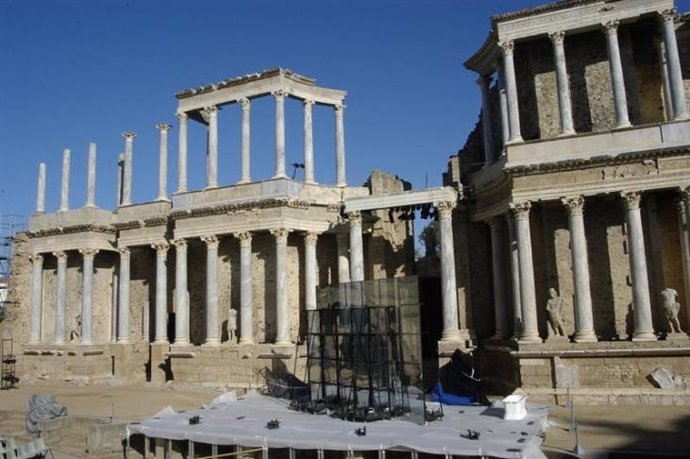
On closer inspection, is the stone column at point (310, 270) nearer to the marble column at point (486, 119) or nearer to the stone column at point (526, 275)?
the marble column at point (486, 119)

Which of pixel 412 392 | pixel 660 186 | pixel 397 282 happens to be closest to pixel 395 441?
pixel 412 392

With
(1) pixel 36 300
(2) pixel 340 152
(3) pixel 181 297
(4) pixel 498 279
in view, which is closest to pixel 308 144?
(2) pixel 340 152

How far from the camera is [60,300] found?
33.1m

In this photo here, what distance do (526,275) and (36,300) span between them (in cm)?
2638

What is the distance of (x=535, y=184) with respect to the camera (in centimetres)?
2177

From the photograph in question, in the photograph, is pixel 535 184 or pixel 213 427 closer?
pixel 213 427

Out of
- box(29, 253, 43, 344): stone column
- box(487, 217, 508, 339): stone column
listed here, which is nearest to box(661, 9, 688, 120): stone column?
box(487, 217, 508, 339): stone column

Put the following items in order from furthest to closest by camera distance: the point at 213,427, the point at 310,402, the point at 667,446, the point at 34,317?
the point at 34,317
the point at 310,402
the point at 213,427
the point at 667,446

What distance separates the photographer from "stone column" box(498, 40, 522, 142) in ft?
74.4

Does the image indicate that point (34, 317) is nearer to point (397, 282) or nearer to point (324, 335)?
point (324, 335)

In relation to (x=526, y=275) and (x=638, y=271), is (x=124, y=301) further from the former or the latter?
(x=638, y=271)

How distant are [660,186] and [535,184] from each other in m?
3.89

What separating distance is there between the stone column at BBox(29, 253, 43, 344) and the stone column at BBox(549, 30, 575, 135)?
91.7ft

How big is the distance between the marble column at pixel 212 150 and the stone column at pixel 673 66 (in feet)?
62.7
